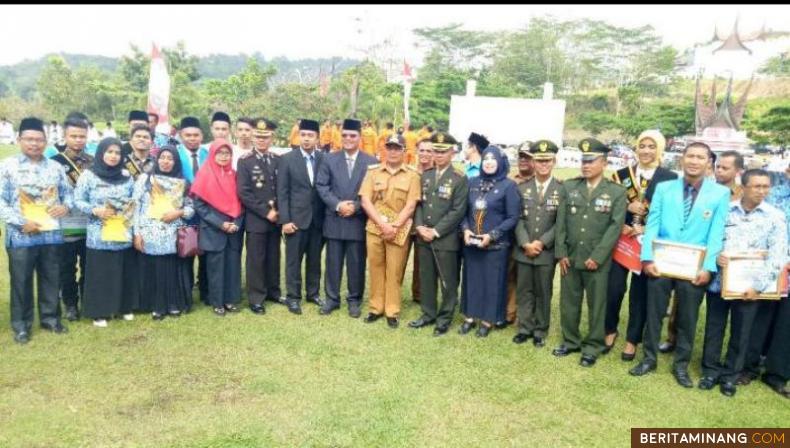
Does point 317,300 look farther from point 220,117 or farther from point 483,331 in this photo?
point 220,117

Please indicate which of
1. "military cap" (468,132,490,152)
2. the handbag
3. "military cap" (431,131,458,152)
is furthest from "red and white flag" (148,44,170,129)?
"military cap" (431,131,458,152)

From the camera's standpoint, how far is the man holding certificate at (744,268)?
3.99m

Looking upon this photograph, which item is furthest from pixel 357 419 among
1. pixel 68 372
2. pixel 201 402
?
pixel 68 372

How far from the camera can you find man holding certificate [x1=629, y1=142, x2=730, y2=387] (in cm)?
406

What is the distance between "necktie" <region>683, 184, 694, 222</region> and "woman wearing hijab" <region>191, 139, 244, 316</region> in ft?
12.4

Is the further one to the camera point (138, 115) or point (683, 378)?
point (138, 115)

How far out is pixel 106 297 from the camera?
16.8 ft

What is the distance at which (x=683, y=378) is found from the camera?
4293mm

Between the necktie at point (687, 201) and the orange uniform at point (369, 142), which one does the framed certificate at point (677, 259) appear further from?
the orange uniform at point (369, 142)

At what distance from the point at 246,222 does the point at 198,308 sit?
1.01 metres

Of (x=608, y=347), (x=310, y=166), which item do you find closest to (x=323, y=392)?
(x=310, y=166)

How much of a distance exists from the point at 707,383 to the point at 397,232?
273cm

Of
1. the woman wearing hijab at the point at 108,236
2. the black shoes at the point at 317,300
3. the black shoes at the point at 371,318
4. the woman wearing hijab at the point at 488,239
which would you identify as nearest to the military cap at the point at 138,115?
the woman wearing hijab at the point at 108,236

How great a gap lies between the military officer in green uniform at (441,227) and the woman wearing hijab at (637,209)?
1.32 metres
